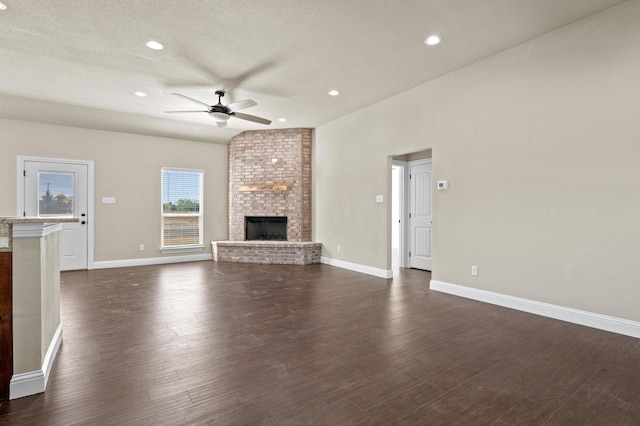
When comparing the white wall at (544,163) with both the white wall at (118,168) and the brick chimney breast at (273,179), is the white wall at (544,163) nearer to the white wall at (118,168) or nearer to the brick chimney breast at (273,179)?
the brick chimney breast at (273,179)

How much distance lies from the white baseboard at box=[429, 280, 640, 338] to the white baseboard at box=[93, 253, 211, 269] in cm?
562

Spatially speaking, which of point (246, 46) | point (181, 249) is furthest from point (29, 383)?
point (181, 249)

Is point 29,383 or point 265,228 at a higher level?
point 265,228

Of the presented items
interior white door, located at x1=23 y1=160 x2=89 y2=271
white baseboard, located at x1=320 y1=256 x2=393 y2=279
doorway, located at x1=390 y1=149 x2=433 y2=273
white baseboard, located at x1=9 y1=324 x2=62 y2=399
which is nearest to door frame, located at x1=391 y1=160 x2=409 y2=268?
doorway, located at x1=390 y1=149 x2=433 y2=273

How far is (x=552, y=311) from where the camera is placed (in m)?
3.51

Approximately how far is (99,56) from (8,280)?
10.4ft

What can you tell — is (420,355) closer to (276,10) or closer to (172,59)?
(276,10)

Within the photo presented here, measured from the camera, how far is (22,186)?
19.3 ft

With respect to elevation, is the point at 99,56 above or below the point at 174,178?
above

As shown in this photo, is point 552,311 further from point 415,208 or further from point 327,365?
point 415,208

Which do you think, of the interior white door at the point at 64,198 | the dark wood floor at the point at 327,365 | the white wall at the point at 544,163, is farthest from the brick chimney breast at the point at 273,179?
the dark wood floor at the point at 327,365

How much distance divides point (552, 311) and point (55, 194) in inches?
329

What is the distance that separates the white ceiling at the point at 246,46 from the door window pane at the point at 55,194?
115 centimetres

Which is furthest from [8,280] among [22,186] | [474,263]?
[22,186]
